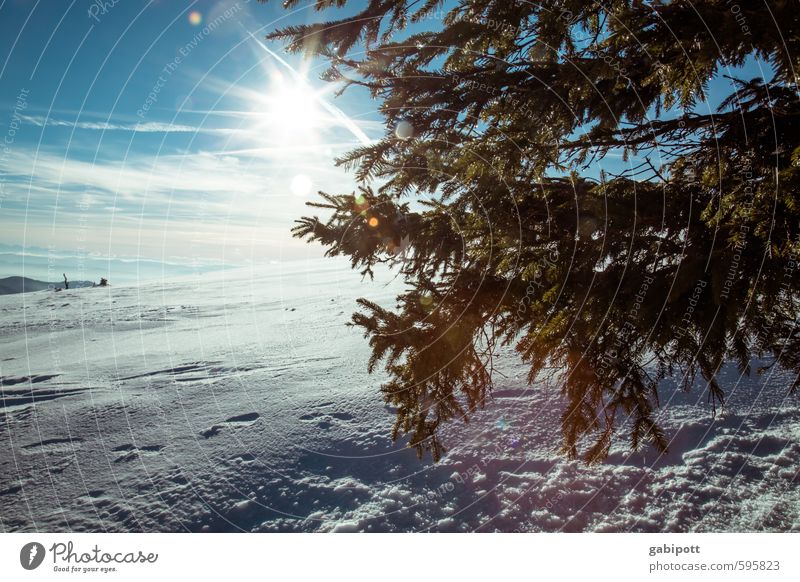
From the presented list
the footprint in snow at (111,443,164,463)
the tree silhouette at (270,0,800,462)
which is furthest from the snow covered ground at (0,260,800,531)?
the tree silhouette at (270,0,800,462)

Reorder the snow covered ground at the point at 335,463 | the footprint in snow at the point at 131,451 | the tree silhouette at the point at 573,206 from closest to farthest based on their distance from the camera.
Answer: the tree silhouette at the point at 573,206 → the snow covered ground at the point at 335,463 → the footprint in snow at the point at 131,451

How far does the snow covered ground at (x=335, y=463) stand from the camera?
5160 mm

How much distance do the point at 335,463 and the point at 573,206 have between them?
569 centimetres

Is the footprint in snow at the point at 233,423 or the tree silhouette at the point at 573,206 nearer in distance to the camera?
the tree silhouette at the point at 573,206
